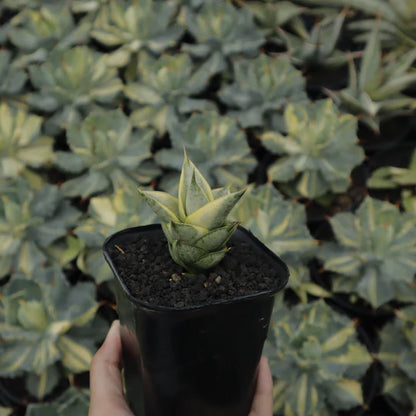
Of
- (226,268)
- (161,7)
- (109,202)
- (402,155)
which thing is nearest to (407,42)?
(402,155)

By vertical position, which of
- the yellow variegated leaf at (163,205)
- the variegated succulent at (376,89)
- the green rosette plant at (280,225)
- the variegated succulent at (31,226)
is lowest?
the variegated succulent at (31,226)

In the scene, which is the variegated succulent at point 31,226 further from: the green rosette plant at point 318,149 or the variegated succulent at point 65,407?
the green rosette plant at point 318,149

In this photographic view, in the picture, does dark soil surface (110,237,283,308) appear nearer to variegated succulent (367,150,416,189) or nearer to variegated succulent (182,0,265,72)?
variegated succulent (367,150,416,189)

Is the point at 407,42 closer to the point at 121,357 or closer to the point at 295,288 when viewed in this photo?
the point at 295,288

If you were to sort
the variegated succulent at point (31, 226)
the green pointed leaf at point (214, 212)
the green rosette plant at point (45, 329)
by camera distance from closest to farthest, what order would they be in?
the green pointed leaf at point (214, 212), the green rosette plant at point (45, 329), the variegated succulent at point (31, 226)

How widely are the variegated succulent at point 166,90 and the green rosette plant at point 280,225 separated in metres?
0.37

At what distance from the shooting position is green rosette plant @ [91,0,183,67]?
144 centimetres

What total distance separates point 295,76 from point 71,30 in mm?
786

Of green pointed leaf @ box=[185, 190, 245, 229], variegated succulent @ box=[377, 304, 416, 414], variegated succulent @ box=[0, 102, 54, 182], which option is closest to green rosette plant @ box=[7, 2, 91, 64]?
variegated succulent @ box=[0, 102, 54, 182]

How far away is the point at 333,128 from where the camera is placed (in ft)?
4.12

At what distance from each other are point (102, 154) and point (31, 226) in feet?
0.91

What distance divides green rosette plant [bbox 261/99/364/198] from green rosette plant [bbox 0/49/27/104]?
0.84 m

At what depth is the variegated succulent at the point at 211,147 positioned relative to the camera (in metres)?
1.25

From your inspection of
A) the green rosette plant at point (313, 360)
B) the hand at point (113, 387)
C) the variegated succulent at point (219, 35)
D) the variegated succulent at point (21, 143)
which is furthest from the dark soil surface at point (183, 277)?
Result: the variegated succulent at point (219, 35)
